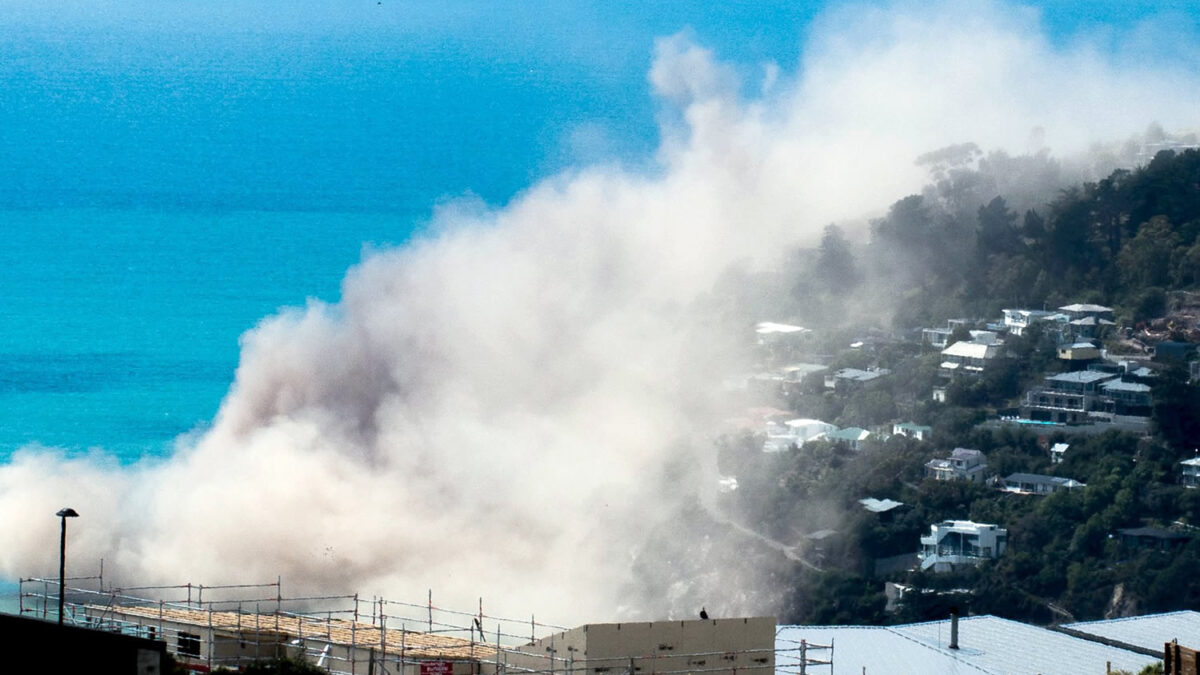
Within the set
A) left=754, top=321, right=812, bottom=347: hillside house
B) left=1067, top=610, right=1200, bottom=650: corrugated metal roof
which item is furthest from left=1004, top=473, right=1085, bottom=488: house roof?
left=1067, top=610, right=1200, bottom=650: corrugated metal roof

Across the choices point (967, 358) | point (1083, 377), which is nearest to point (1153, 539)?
point (1083, 377)

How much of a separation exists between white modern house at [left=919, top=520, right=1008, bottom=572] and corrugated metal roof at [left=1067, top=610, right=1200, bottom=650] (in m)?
8.81

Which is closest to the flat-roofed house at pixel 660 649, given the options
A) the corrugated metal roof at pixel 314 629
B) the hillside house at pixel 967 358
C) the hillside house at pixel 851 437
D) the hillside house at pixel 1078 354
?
the corrugated metal roof at pixel 314 629

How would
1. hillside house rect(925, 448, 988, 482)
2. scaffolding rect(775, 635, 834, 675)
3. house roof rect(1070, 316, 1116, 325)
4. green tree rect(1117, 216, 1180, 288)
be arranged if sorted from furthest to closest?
green tree rect(1117, 216, 1180, 288)
house roof rect(1070, 316, 1116, 325)
hillside house rect(925, 448, 988, 482)
scaffolding rect(775, 635, 834, 675)

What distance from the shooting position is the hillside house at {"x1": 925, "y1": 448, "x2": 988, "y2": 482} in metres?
48.3

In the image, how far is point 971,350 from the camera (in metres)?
53.8

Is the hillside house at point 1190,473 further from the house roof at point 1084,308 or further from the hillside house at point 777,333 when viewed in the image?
the hillside house at point 777,333

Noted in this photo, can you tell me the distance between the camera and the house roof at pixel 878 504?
153 feet

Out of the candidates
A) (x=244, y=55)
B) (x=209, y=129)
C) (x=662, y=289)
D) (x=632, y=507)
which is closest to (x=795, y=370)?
(x=662, y=289)

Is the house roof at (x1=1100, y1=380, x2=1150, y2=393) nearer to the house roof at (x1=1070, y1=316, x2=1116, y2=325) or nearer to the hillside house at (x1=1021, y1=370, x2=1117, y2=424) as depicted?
the hillside house at (x1=1021, y1=370, x2=1117, y2=424)

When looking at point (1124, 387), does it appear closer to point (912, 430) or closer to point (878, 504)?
point (912, 430)

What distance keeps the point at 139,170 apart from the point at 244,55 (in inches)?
2440

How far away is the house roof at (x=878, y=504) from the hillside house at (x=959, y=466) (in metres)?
1.63

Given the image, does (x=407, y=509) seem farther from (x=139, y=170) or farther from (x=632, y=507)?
(x=139, y=170)
